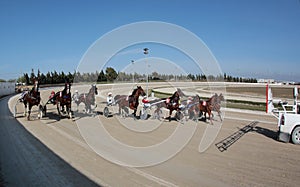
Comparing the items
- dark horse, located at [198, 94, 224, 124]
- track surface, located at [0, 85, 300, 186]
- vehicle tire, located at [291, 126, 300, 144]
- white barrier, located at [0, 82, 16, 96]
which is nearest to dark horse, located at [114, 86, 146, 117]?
dark horse, located at [198, 94, 224, 124]

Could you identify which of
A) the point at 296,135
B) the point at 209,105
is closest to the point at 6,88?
the point at 209,105

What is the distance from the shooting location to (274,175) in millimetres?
5316

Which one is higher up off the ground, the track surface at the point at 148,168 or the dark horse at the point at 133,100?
the dark horse at the point at 133,100

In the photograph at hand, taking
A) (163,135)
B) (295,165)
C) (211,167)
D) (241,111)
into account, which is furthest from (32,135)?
(241,111)

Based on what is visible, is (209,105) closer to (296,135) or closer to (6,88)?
(296,135)

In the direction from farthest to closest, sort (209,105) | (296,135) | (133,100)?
(133,100) → (209,105) → (296,135)

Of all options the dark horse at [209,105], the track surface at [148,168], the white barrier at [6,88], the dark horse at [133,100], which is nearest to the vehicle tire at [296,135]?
the track surface at [148,168]

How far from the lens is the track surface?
500cm

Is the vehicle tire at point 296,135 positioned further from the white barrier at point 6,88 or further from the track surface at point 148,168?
the white barrier at point 6,88

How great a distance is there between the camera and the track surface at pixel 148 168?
Answer: 500cm

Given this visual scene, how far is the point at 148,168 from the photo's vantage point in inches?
227

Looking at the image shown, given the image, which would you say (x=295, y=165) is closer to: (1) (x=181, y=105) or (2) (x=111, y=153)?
(2) (x=111, y=153)

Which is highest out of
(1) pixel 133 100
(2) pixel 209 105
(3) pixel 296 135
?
(1) pixel 133 100

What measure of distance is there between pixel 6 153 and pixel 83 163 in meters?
2.66
